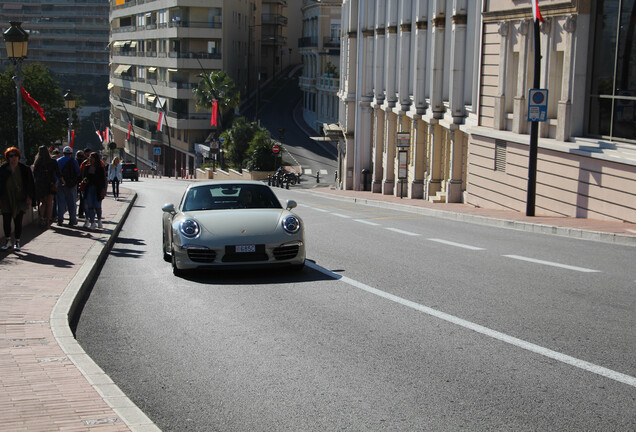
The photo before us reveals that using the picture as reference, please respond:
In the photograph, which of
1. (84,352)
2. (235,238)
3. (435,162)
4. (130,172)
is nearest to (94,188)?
(235,238)

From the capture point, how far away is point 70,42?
187625mm

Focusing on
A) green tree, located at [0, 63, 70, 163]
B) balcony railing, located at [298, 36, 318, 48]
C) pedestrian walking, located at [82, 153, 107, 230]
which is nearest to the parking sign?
pedestrian walking, located at [82, 153, 107, 230]

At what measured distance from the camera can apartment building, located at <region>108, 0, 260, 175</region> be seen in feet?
319

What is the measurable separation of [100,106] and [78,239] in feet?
582

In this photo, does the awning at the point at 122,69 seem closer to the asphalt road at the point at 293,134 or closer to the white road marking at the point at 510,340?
the asphalt road at the point at 293,134

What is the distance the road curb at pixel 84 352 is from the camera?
5.82 m

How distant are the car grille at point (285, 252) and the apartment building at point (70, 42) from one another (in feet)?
595

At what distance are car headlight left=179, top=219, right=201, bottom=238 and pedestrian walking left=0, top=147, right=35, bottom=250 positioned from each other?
138 inches

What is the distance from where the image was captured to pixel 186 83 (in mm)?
97312

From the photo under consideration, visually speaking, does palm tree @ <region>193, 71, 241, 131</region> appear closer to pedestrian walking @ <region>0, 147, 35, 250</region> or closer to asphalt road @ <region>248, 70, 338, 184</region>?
asphalt road @ <region>248, 70, 338, 184</region>

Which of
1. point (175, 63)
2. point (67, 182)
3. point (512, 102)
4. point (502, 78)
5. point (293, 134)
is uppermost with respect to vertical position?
point (175, 63)

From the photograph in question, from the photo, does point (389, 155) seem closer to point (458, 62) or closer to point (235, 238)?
point (458, 62)

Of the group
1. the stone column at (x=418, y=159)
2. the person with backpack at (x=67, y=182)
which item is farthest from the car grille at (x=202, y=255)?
the stone column at (x=418, y=159)

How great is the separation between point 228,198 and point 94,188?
606cm
